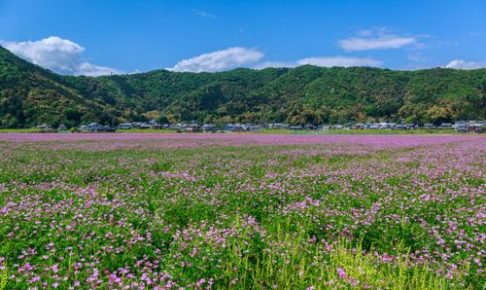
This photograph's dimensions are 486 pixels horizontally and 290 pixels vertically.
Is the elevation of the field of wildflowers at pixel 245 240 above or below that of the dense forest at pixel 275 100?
below

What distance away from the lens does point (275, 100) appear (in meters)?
181

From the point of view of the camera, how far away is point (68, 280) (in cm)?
394

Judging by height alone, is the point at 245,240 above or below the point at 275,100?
below

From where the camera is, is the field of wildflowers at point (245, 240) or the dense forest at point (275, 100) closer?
the field of wildflowers at point (245, 240)

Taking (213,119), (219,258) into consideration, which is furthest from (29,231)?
(213,119)

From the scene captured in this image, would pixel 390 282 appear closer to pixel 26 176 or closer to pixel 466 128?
pixel 26 176

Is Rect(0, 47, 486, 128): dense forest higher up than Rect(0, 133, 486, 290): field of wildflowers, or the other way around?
Rect(0, 47, 486, 128): dense forest

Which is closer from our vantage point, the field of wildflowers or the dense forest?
the field of wildflowers

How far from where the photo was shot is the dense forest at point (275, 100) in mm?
101250

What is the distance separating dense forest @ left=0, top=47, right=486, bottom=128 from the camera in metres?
101

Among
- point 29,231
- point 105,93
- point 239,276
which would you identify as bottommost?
point 239,276

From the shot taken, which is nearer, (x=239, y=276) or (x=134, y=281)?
(x=134, y=281)

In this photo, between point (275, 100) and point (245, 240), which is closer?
point (245, 240)

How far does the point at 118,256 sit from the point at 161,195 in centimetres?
394
